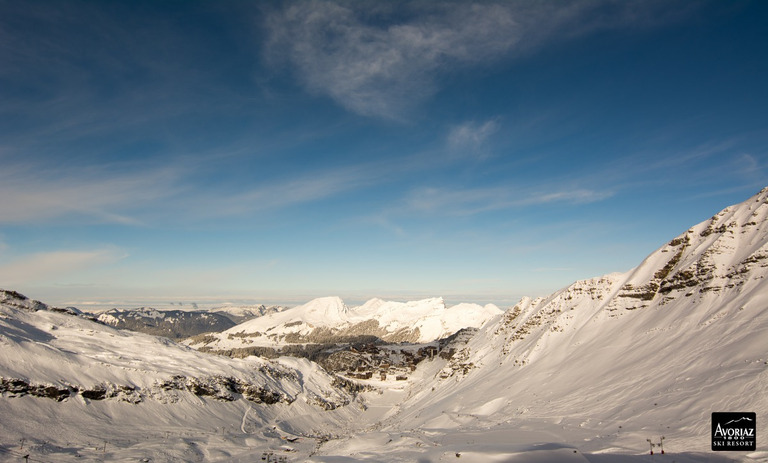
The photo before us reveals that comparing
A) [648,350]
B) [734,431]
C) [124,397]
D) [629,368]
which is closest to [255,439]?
[124,397]

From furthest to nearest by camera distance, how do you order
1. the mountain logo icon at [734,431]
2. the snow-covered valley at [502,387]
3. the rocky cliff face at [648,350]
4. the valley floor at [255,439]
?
the rocky cliff face at [648,350], the snow-covered valley at [502,387], the valley floor at [255,439], the mountain logo icon at [734,431]

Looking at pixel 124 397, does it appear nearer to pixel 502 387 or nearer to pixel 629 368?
pixel 502 387

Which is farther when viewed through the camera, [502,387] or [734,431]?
[502,387]

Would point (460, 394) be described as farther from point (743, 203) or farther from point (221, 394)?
point (743, 203)

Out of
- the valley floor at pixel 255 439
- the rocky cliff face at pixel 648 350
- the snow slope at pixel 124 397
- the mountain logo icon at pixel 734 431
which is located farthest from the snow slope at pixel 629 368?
the snow slope at pixel 124 397

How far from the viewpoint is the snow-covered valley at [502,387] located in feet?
77.4

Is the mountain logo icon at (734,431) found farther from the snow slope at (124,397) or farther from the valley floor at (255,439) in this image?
the snow slope at (124,397)

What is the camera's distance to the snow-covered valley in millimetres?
23594

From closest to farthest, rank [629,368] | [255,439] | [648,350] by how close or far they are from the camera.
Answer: [629,368]
[648,350]
[255,439]

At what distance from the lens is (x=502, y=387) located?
48312 mm

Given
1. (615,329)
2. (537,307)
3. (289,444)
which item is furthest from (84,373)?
(537,307)

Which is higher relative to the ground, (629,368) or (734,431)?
(734,431)

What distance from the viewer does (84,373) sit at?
4153 centimetres

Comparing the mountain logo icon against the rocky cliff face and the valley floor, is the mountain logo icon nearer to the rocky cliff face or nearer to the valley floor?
the valley floor
